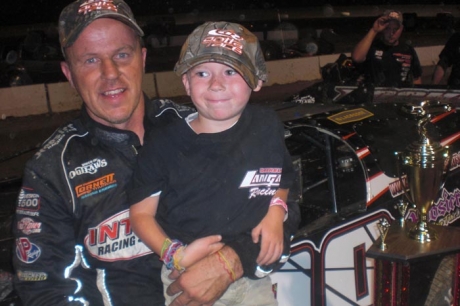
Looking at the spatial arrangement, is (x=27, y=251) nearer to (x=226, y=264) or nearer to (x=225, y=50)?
(x=226, y=264)

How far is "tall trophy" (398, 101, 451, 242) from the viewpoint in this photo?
2436 mm

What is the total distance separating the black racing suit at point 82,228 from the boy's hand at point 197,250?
0.33m

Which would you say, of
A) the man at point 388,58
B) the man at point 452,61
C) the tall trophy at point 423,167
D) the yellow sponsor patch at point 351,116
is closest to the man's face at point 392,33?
the man at point 388,58

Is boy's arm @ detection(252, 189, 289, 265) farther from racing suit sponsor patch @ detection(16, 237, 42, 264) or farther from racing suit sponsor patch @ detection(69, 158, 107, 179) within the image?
racing suit sponsor patch @ detection(16, 237, 42, 264)

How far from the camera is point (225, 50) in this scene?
2.20 meters

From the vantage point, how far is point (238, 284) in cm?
230

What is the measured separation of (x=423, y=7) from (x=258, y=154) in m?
50.0

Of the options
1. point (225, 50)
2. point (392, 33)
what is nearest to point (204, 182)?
point (225, 50)

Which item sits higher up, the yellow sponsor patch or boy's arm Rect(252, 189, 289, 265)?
the yellow sponsor patch

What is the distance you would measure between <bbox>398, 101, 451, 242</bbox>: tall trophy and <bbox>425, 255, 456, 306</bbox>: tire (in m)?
0.19

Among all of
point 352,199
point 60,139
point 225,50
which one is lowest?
point 352,199

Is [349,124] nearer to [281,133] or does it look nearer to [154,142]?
[281,133]

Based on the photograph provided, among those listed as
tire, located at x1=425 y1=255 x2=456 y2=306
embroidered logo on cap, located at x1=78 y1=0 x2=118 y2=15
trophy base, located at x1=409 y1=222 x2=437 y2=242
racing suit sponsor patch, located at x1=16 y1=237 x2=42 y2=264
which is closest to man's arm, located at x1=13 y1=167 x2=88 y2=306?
racing suit sponsor patch, located at x1=16 y1=237 x2=42 y2=264

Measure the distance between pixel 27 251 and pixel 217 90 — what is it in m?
0.87
